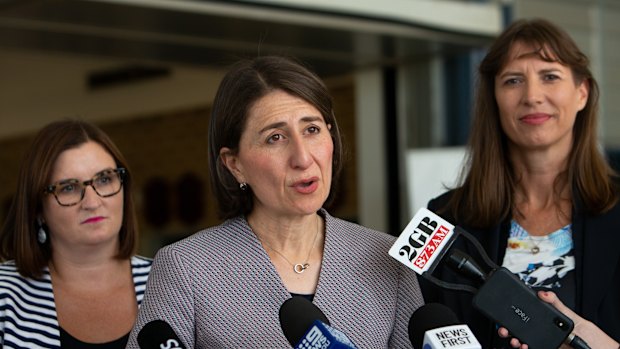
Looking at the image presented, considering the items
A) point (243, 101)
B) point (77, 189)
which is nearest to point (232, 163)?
point (243, 101)

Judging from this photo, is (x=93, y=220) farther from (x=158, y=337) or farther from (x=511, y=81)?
(x=511, y=81)

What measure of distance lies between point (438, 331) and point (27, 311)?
1.58 metres

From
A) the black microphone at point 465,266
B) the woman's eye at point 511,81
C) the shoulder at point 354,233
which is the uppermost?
the woman's eye at point 511,81

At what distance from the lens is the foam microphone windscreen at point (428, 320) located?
2321 millimetres

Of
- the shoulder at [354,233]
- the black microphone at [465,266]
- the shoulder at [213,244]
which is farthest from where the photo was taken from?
the shoulder at [354,233]

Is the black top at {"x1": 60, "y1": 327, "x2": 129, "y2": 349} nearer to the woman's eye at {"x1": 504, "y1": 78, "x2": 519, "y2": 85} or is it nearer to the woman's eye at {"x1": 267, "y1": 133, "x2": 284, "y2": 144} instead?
the woman's eye at {"x1": 267, "y1": 133, "x2": 284, "y2": 144}

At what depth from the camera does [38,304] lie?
334 cm

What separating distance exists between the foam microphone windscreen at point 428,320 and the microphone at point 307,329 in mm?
193

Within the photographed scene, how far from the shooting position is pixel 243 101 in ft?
8.67

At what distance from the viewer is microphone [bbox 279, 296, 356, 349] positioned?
198 cm

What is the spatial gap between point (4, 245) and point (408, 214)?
463 cm

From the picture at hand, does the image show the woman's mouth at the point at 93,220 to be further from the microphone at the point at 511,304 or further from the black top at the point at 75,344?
the microphone at the point at 511,304

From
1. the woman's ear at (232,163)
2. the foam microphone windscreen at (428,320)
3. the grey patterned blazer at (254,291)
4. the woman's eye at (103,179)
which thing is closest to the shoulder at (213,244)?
the grey patterned blazer at (254,291)

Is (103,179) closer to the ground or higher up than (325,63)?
closer to the ground
